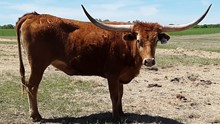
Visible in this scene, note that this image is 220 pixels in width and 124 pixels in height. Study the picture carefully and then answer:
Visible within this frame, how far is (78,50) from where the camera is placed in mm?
9180

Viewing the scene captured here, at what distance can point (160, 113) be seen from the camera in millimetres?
10336

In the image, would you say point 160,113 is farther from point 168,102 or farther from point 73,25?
point 73,25

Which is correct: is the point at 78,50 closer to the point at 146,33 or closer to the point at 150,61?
the point at 146,33

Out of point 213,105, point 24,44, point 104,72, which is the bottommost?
point 213,105

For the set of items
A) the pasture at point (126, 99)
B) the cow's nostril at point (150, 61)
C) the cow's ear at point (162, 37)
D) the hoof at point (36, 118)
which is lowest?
the pasture at point (126, 99)

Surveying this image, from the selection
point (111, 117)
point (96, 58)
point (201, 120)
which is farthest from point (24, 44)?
point (201, 120)

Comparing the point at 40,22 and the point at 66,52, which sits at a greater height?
the point at 40,22

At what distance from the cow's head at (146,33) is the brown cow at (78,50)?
2cm

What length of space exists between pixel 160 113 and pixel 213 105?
5.79 ft

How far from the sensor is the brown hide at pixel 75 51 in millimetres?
9038

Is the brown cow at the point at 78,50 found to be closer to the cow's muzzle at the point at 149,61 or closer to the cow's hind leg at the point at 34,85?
the cow's hind leg at the point at 34,85

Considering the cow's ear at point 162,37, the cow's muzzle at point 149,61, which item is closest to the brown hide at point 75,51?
the cow's ear at point 162,37

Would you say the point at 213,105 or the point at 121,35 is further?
the point at 213,105

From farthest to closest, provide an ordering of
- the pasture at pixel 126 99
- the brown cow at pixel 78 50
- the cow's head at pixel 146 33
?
the pasture at pixel 126 99, the brown cow at pixel 78 50, the cow's head at pixel 146 33
